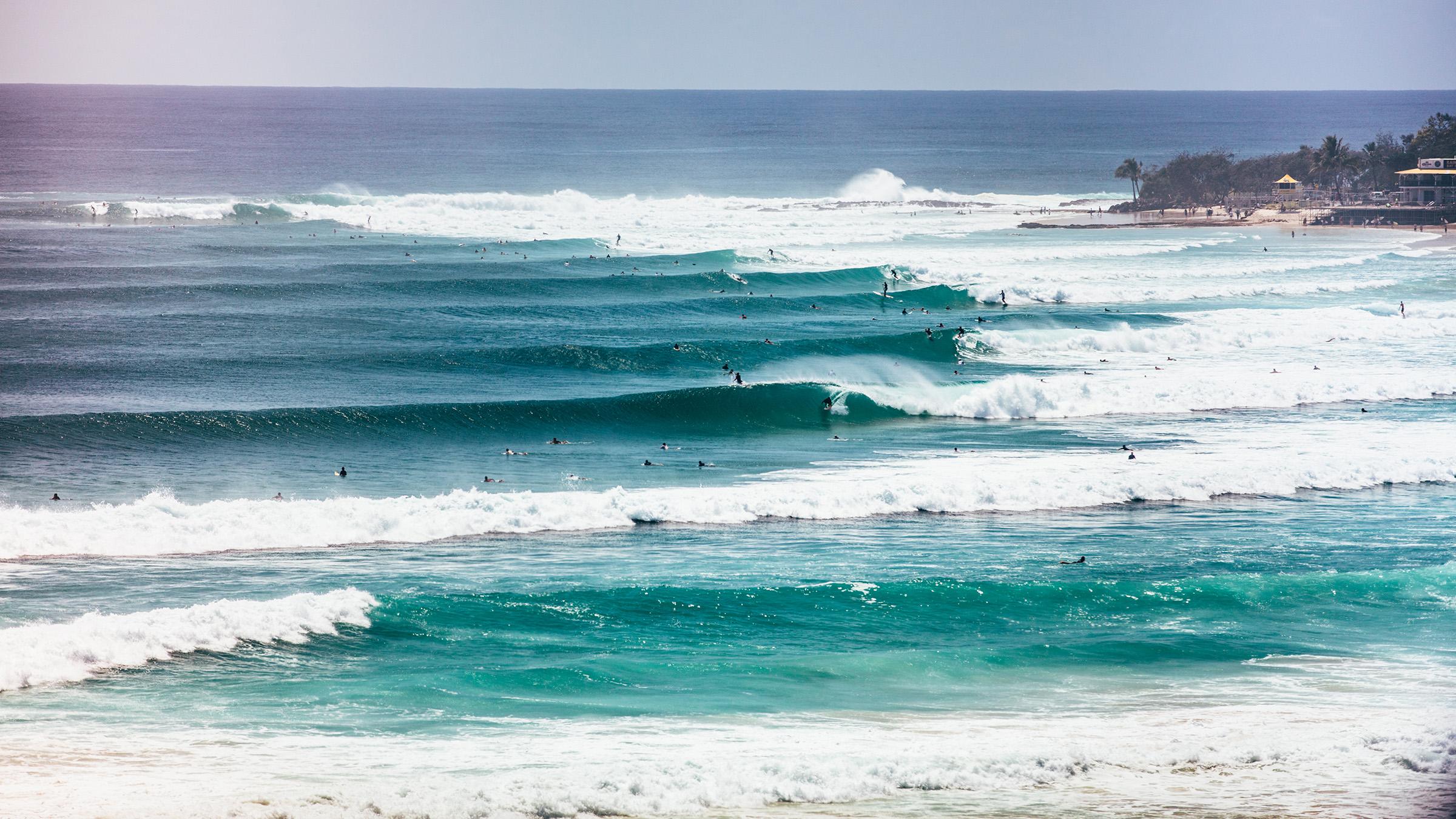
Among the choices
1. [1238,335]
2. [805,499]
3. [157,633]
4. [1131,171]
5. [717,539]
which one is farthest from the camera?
[1131,171]

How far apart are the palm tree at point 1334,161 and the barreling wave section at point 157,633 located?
85.3 meters

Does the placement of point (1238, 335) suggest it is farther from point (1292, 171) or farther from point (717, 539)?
point (1292, 171)

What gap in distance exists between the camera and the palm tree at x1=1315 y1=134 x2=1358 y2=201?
289ft

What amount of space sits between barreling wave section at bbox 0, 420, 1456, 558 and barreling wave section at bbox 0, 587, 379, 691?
4365 millimetres

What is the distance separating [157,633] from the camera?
15.9 metres

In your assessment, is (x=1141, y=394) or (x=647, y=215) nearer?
(x=1141, y=394)

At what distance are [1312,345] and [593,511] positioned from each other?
88.7 feet

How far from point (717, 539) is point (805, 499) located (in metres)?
2.68

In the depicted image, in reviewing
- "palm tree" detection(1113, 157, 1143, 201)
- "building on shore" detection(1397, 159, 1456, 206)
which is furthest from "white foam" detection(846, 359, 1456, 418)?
"palm tree" detection(1113, 157, 1143, 201)

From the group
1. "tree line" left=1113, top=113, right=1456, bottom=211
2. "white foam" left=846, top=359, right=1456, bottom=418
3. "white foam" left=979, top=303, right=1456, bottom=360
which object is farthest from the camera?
"tree line" left=1113, top=113, right=1456, bottom=211

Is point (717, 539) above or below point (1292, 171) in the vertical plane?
below

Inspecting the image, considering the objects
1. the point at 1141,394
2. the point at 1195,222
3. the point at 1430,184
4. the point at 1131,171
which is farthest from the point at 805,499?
the point at 1131,171

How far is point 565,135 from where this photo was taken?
581ft

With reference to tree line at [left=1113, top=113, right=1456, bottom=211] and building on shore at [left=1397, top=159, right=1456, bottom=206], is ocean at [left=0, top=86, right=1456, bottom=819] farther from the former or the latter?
tree line at [left=1113, top=113, right=1456, bottom=211]
